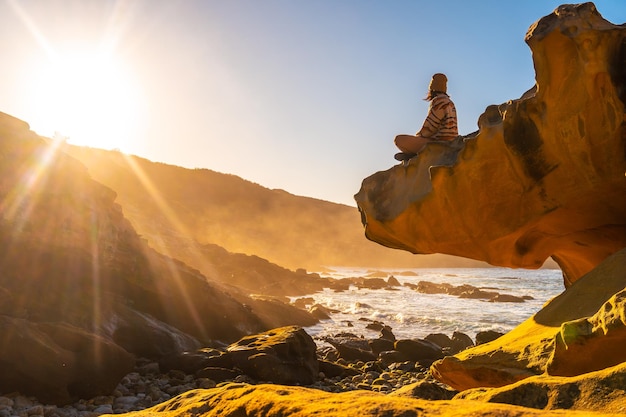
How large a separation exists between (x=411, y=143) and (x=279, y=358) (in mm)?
4636

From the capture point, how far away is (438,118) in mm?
7066

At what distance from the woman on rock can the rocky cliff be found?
6.15m

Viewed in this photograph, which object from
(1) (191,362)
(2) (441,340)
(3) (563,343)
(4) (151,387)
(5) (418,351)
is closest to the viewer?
(3) (563,343)

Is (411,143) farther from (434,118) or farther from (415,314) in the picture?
(415,314)

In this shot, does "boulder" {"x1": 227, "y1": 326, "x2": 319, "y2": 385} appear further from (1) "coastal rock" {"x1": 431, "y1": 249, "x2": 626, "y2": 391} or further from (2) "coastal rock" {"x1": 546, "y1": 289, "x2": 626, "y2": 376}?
(2) "coastal rock" {"x1": 546, "y1": 289, "x2": 626, "y2": 376}

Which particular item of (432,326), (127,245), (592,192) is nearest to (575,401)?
(592,192)

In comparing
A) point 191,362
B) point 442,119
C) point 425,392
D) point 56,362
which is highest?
point 442,119

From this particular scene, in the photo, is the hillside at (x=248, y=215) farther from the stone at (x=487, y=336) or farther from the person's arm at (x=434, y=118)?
the person's arm at (x=434, y=118)

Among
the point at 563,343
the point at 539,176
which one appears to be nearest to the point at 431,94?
the point at 539,176

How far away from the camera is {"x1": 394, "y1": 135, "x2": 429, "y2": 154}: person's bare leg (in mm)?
7324

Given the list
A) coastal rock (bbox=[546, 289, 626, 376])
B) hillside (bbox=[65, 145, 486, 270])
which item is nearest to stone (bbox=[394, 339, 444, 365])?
coastal rock (bbox=[546, 289, 626, 376])

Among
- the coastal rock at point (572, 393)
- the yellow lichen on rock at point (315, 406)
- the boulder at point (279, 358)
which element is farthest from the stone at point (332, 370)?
the coastal rock at point (572, 393)

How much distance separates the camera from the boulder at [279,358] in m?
8.54

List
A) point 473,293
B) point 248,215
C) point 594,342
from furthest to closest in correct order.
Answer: point 248,215, point 473,293, point 594,342
